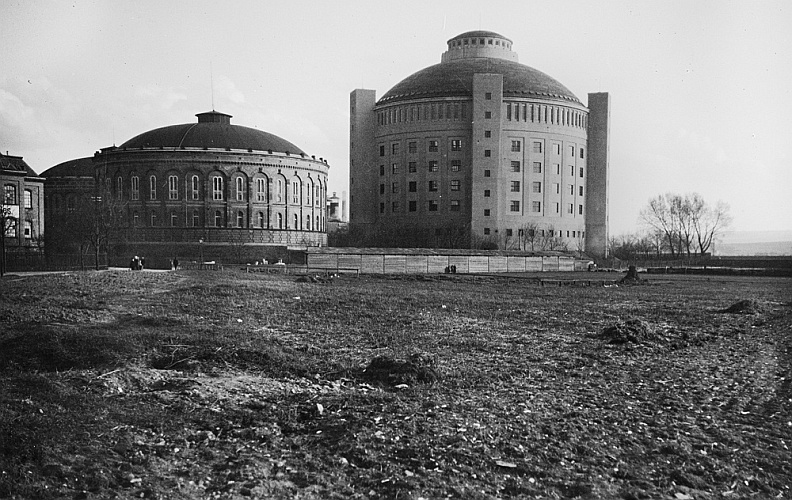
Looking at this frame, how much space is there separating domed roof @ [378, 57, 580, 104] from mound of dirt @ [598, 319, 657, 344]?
8329cm

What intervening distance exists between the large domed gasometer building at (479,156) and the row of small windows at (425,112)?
14 cm

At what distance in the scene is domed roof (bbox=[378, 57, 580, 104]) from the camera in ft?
330

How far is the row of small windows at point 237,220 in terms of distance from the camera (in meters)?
86.6

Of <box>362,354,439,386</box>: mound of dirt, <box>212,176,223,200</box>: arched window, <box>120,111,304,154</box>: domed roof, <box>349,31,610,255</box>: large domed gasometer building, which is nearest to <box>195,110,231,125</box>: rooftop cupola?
<box>120,111,304,154</box>: domed roof

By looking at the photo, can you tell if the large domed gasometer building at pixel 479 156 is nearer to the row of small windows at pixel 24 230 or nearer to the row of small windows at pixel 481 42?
the row of small windows at pixel 481 42

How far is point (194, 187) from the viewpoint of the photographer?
285 ft

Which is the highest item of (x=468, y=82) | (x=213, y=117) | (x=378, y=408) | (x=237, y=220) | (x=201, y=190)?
(x=468, y=82)

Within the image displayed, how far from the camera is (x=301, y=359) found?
1530cm

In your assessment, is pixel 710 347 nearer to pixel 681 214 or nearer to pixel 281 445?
pixel 281 445

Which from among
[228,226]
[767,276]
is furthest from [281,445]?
[228,226]

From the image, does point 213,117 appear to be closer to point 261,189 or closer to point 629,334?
point 261,189

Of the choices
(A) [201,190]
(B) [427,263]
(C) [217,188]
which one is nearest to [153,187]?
(A) [201,190]

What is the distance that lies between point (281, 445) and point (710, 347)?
13397 mm

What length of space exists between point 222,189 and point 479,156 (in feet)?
114
